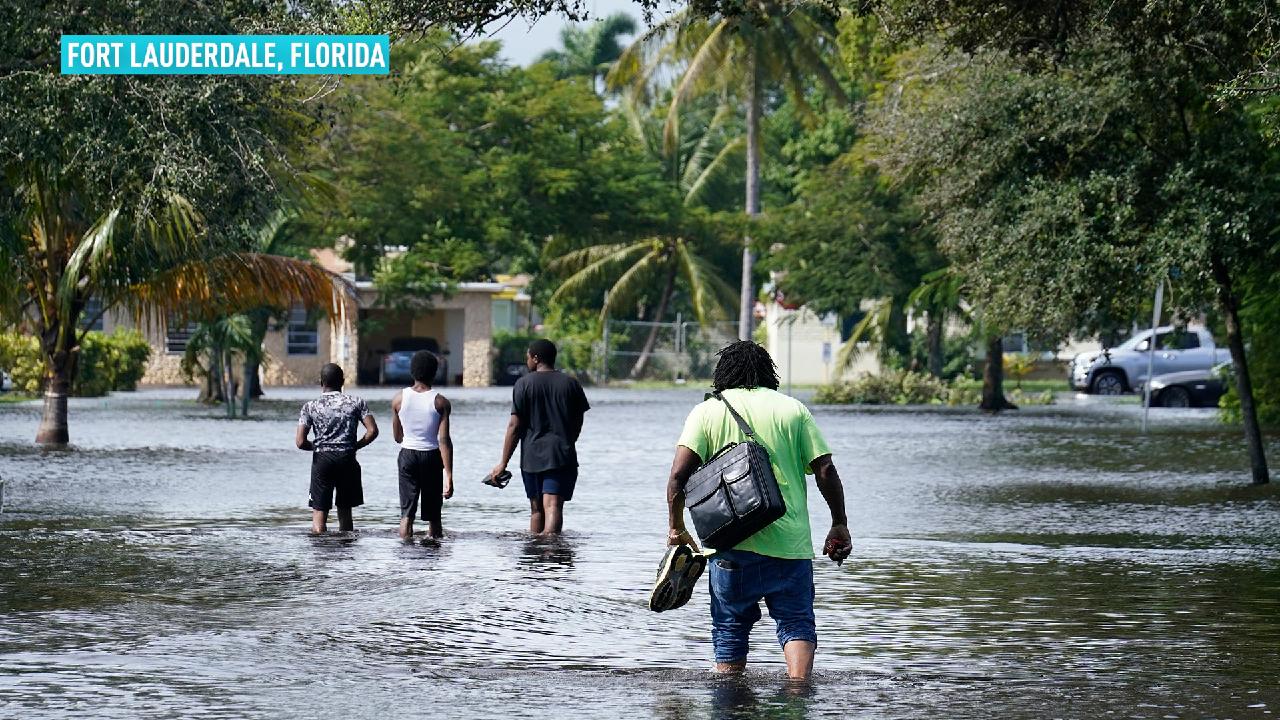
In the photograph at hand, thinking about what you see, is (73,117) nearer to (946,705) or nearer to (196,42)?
(196,42)

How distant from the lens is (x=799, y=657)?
8.45 meters

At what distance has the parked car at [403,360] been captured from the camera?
62.4m

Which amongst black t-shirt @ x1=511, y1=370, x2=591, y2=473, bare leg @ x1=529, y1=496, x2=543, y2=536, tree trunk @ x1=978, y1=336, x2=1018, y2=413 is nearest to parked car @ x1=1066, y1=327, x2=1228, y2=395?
tree trunk @ x1=978, y1=336, x2=1018, y2=413

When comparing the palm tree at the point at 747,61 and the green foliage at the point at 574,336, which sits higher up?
the palm tree at the point at 747,61

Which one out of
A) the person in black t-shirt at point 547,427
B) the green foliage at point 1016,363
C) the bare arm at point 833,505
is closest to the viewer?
the bare arm at point 833,505

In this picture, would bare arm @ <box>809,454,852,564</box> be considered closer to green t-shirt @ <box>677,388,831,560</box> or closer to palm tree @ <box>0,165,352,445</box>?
green t-shirt @ <box>677,388,831,560</box>

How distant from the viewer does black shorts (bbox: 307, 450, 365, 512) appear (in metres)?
15.6

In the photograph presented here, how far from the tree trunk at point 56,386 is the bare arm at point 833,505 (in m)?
21.2

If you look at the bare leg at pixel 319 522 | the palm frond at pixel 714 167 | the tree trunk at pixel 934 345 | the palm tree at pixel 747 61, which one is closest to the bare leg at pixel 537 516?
the bare leg at pixel 319 522

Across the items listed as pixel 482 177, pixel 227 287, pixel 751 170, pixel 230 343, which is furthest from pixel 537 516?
pixel 482 177

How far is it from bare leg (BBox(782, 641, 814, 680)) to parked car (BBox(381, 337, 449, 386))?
5266cm

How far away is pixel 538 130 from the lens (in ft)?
200

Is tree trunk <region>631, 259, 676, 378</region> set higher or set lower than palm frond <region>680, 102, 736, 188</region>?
lower

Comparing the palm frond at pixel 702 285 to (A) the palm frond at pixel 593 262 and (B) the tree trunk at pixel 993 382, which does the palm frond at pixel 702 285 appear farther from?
(B) the tree trunk at pixel 993 382
